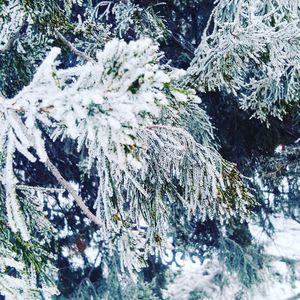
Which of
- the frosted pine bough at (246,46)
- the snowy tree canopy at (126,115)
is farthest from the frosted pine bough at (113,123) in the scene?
the frosted pine bough at (246,46)

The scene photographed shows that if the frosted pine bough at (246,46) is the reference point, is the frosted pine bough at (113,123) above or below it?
below

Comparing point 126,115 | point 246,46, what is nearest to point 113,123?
point 126,115

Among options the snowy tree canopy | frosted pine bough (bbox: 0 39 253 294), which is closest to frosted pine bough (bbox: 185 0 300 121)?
the snowy tree canopy

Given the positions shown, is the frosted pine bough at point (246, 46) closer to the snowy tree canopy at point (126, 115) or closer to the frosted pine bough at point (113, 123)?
the snowy tree canopy at point (126, 115)

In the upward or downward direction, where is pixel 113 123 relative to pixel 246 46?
downward

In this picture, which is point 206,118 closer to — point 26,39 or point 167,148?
point 167,148

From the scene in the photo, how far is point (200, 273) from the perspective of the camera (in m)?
7.62

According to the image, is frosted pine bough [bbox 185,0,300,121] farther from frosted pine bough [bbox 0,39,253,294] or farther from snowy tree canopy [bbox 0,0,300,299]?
frosted pine bough [bbox 0,39,253,294]

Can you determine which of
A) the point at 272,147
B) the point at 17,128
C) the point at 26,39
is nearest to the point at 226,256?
the point at 272,147

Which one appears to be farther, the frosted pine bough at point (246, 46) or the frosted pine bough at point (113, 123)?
the frosted pine bough at point (246, 46)

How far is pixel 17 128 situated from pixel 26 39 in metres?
1.93

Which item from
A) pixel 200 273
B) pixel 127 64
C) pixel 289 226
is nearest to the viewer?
pixel 127 64

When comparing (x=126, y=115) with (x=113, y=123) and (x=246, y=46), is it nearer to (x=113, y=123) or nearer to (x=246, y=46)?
(x=113, y=123)

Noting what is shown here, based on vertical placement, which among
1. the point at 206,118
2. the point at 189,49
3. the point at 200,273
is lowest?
the point at 200,273
